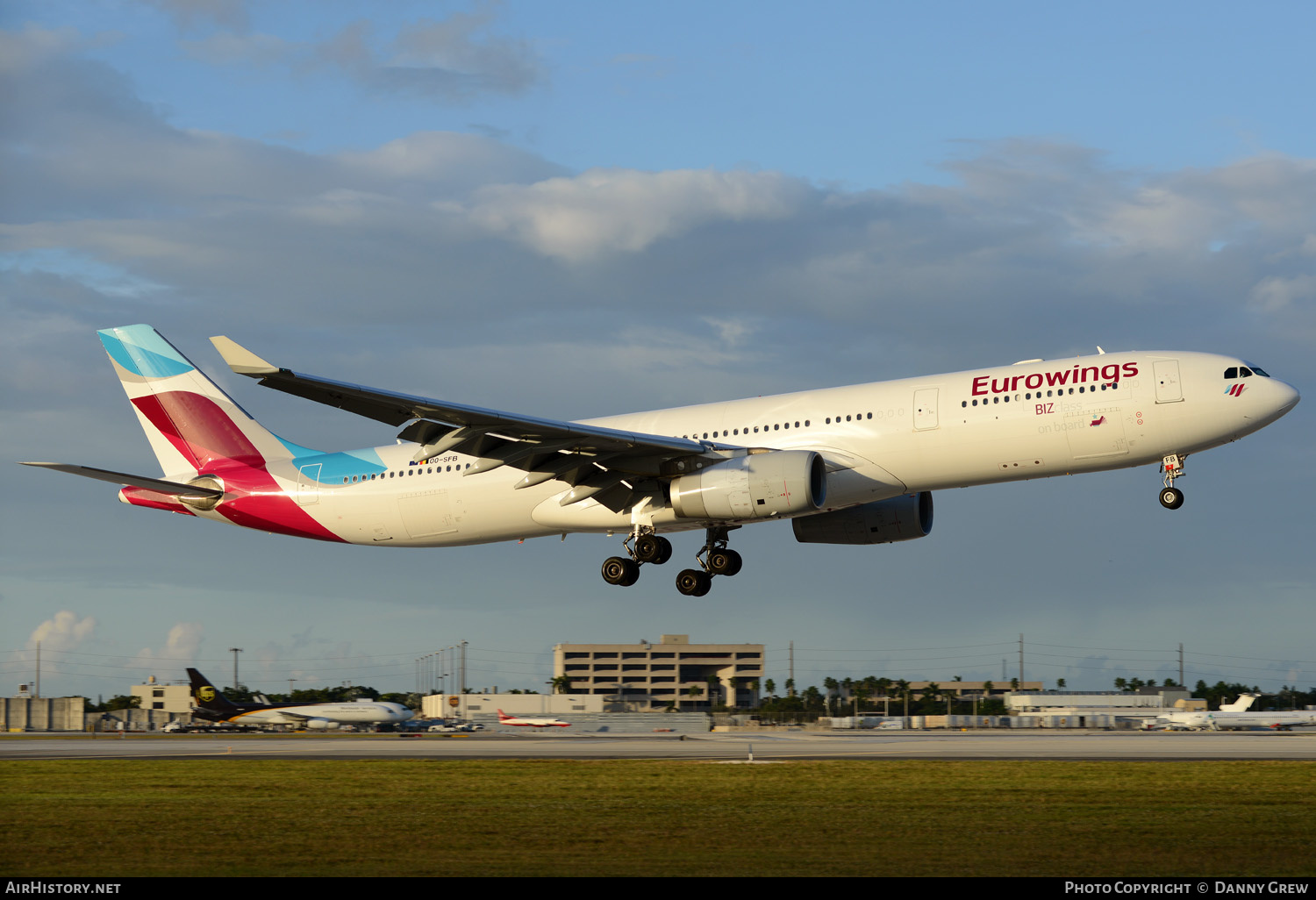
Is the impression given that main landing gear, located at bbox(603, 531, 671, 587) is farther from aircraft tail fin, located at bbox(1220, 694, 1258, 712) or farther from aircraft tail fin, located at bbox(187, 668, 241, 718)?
aircraft tail fin, located at bbox(1220, 694, 1258, 712)

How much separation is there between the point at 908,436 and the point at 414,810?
18.1 metres

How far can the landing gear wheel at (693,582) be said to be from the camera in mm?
40875

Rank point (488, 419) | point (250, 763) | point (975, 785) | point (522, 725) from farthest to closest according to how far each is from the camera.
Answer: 1. point (522, 725)
2. point (250, 763)
3. point (488, 419)
4. point (975, 785)

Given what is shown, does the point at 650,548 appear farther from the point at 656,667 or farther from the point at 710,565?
the point at 656,667

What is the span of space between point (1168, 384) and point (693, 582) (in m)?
16.0

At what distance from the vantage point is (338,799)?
2541 centimetres

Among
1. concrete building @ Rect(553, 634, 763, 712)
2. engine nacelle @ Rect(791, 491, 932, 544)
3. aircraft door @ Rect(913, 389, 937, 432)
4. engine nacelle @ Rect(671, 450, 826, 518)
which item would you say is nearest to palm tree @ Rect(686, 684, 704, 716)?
concrete building @ Rect(553, 634, 763, 712)

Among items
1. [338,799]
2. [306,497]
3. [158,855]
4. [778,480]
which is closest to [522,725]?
[306,497]

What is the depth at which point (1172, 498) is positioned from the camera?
3438 cm

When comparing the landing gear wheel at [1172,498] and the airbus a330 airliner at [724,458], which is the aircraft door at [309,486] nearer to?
the airbus a330 airliner at [724,458]

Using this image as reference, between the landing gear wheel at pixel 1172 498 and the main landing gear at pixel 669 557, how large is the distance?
12.7 meters

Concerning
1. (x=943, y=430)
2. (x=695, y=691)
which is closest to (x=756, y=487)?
(x=943, y=430)

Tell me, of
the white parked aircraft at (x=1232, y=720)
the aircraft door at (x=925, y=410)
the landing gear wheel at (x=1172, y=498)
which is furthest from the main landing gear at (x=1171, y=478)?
the white parked aircraft at (x=1232, y=720)
